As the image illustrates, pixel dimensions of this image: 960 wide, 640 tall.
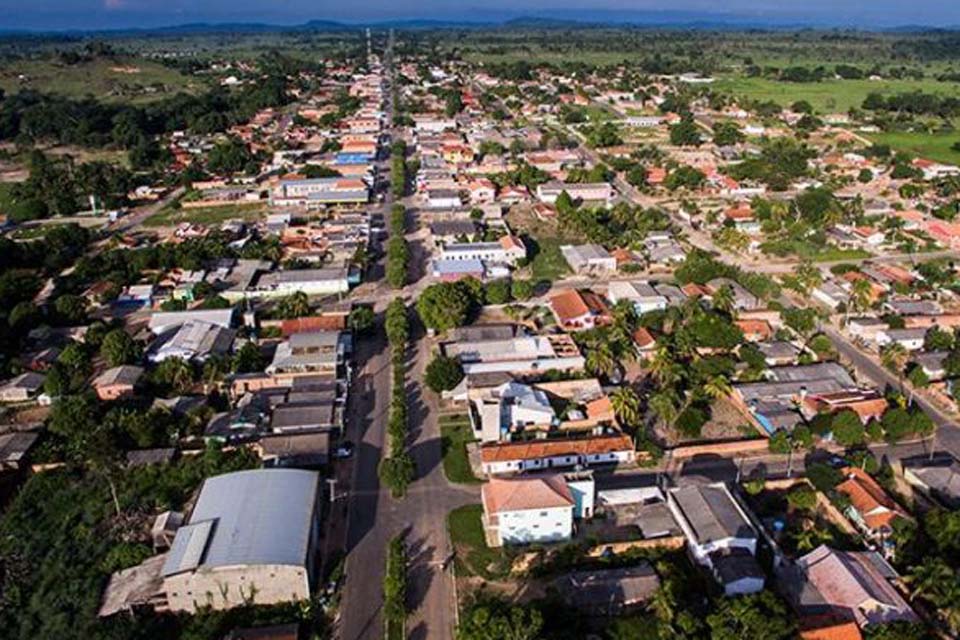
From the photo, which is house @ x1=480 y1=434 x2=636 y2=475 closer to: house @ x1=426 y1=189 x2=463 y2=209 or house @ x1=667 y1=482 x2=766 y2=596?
house @ x1=667 y1=482 x2=766 y2=596

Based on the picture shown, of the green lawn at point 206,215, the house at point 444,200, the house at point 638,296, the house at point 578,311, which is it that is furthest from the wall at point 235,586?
the house at point 444,200

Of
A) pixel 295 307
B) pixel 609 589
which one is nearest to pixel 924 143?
pixel 295 307

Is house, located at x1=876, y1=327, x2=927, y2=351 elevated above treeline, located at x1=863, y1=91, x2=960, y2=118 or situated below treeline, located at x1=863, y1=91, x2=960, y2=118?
below

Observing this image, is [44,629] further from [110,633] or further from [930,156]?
[930,156]

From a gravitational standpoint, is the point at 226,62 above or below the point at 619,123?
above

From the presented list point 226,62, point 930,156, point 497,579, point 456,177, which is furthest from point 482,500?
point 226,62

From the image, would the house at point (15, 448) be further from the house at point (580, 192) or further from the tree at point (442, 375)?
the house at point (580, 192)

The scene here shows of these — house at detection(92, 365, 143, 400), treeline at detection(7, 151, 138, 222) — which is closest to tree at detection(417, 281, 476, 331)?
house at detection(92, 365, 143, 400)
